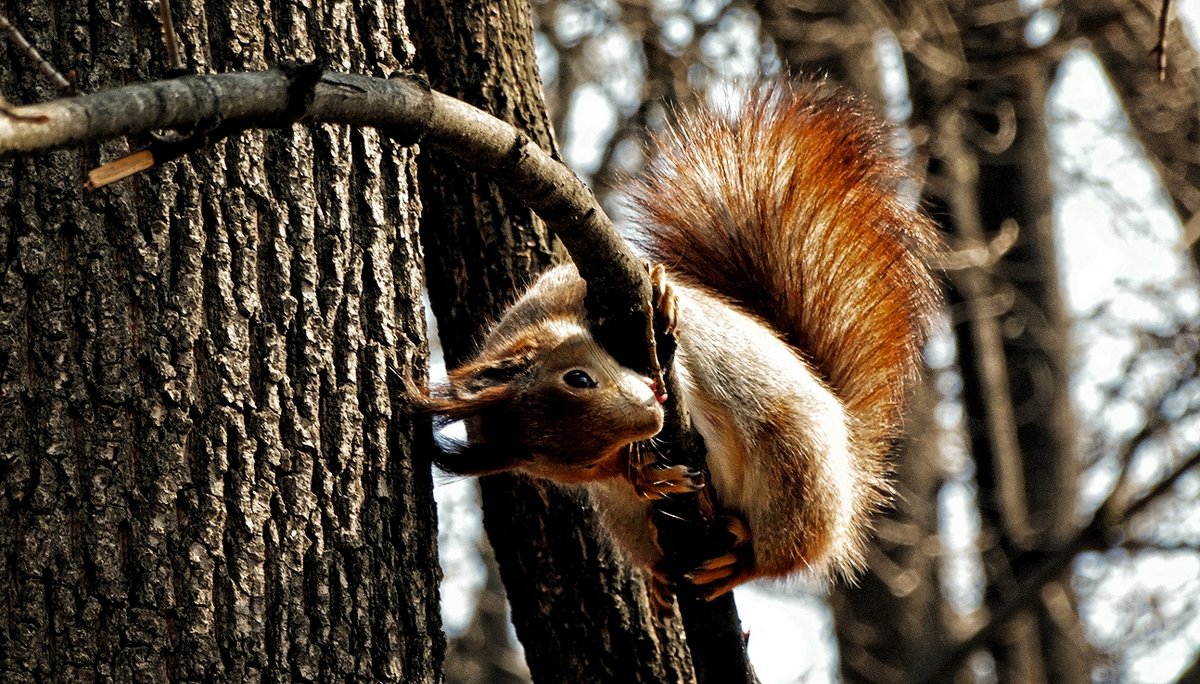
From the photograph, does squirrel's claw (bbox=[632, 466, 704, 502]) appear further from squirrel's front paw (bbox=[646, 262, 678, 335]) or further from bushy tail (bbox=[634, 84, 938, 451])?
bushy tail (bbox=[634, 84, 938, 451])

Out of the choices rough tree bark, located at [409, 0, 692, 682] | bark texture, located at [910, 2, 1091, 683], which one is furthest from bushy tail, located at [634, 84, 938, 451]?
bark texture, located at [910, 2, 1091, 683]

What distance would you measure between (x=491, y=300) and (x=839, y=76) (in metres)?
3.61

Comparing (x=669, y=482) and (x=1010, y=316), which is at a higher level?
(x=1010, y=316)

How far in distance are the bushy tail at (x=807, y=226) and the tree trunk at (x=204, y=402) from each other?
1.21 meters

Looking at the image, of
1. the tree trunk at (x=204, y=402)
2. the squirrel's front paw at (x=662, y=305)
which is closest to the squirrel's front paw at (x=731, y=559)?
the squirrel's front paw at (x=662, y=305)

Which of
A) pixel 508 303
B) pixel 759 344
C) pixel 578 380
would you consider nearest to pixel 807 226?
pixel 759 344

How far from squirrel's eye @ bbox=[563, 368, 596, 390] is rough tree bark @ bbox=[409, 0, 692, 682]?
1.12 feet

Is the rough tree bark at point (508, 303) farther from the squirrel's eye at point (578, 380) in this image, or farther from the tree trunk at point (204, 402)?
the tree trunk at point (204, 402)

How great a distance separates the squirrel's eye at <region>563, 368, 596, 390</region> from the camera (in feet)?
8.10

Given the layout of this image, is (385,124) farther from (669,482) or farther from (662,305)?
(669,482)

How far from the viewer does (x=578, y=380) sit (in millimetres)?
2482

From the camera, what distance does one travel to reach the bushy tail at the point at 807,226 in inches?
118

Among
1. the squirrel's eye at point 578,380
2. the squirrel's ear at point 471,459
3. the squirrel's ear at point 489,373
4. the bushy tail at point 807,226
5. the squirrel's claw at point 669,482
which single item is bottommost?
the squirrel's claw at point 669,482

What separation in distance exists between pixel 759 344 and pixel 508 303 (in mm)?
517
